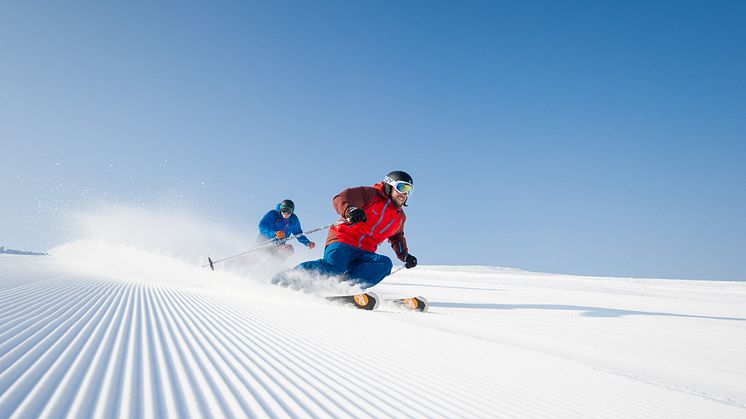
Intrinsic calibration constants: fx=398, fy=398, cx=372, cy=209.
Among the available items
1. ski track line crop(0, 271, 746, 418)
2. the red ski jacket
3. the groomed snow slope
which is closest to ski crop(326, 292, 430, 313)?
the groomed snow slope

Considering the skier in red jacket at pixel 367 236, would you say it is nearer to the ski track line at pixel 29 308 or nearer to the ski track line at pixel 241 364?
the ski track line at pixel 29 308

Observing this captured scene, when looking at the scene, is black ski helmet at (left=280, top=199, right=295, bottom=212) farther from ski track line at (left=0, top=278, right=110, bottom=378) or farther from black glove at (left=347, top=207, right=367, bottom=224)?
ski track line at (left=0, top=278, right=110, bottom=378)

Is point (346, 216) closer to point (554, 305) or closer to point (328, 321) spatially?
point (328, 321)

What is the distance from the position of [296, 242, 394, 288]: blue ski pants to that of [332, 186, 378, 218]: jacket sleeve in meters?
0.67

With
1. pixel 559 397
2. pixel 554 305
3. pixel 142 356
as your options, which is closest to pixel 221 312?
pixel 142 356

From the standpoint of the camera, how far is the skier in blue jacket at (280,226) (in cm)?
999

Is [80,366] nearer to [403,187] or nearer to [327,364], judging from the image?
[327,364]

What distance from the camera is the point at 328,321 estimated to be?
116 inches

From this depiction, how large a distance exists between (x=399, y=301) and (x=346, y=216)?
3.90 feet

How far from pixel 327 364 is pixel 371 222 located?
13.0 ft

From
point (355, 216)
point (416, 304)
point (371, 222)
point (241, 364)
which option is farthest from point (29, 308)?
point (371, 222)

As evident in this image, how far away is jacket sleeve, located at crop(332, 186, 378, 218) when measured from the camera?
5047 mm

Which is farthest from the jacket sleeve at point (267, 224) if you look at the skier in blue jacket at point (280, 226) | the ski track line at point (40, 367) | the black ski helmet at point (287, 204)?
the ski track line at point (40, 367)

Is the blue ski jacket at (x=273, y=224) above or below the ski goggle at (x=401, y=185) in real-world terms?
above
